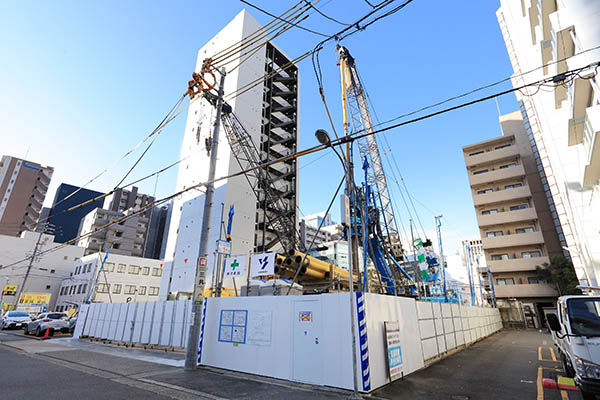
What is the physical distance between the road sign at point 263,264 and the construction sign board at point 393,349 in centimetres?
454

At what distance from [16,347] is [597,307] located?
80.6 ft

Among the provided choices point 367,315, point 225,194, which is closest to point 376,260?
point 367,315

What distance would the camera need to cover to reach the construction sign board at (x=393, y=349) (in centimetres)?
863

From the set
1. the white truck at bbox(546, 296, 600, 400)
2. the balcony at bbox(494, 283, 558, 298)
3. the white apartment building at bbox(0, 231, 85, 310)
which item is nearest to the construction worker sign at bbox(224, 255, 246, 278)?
the white truck at bbox(546, 296, 600, 400)

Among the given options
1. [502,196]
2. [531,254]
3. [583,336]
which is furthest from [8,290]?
[531,254]

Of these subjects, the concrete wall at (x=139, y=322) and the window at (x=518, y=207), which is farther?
the window at (x=518, y=207)

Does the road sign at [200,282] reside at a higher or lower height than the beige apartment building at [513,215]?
lower

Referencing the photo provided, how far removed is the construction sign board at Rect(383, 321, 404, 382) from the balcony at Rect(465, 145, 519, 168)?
163 ft

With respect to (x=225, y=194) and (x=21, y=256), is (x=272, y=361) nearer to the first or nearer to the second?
(x=225, y=194)

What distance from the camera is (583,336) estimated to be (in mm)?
6379

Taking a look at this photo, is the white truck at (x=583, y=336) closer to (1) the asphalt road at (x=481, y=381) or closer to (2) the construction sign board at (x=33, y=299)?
(1) the asphalt road at (x=481, y=381)

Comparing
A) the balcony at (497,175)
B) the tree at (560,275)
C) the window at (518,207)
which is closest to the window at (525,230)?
the window at (518,207)

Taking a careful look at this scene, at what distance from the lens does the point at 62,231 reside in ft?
287

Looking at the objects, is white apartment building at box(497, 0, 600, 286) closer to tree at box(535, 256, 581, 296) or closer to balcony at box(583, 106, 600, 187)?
balcony at box(583, 106, 600, 187)
